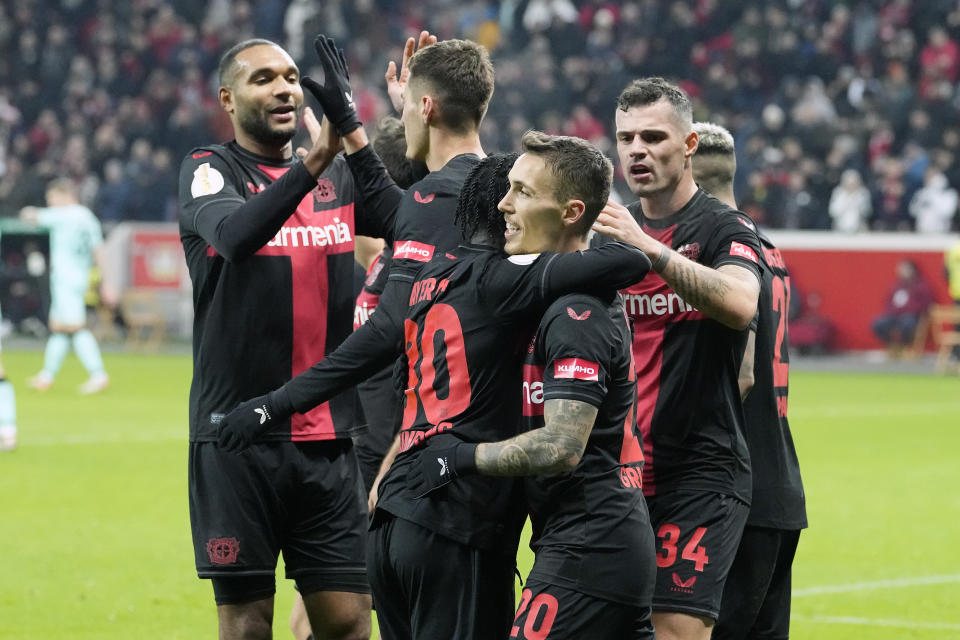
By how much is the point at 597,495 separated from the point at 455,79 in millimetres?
1592

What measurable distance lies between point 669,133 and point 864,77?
23905 mm

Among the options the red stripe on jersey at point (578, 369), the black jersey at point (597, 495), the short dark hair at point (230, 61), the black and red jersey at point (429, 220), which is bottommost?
the black jersey at point (597, 495)

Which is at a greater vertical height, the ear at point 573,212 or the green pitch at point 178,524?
the ear at point 573,212

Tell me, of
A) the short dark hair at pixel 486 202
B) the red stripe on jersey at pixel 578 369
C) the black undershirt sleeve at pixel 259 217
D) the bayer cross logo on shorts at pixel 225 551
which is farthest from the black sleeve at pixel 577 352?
the bayer cross logo on shorts at pixel 225 551

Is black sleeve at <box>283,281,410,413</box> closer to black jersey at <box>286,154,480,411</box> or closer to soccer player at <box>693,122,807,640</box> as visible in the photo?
black jersey at <box>286,154,480,411</box>

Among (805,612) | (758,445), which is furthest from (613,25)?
(758,445)

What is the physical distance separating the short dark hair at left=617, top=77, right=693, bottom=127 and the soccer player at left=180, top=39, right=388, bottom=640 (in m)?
1.14

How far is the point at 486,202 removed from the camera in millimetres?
4285

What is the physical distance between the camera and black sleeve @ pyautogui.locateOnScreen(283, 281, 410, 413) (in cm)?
448

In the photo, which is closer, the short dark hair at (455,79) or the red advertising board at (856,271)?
the short dark hair at (455,79)

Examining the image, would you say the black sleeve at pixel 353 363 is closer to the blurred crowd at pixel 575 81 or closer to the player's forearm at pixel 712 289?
the player's forearm at pixel 712 289

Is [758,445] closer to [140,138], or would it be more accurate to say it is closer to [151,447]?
[151,447]

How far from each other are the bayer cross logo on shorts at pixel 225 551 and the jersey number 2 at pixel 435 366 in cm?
123

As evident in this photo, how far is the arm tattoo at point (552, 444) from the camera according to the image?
3908 mm
